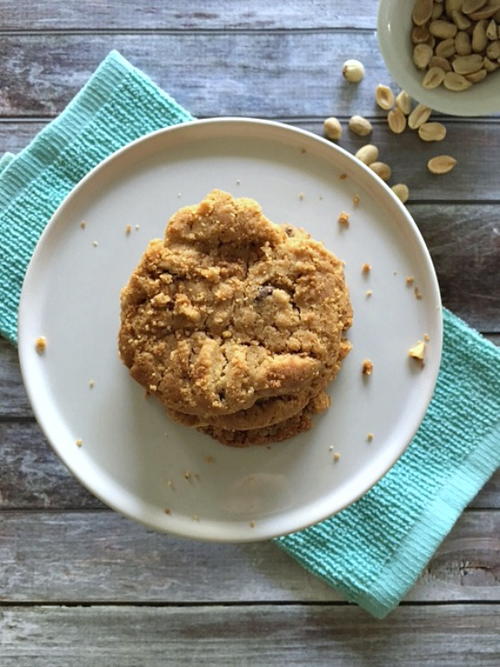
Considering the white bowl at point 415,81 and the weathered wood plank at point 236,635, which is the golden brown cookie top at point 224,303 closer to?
the white bowl at point 415,81

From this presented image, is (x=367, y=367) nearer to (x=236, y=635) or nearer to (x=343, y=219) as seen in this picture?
(x=343, y=219)

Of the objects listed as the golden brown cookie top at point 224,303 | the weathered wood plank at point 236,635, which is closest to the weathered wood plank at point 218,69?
the golden brown cookie top at point 224,303

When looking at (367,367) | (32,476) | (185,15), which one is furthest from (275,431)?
(185,15)

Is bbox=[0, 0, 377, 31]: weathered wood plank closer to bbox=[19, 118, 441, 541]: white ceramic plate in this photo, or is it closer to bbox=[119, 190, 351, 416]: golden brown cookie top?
bbox=[19, 118, 441, 541]: white ceramic plate

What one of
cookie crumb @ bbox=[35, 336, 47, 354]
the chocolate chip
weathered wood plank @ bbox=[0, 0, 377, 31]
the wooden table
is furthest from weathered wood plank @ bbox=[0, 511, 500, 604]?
weathered wood plank @ bbox=[0, 0, 377, 31]

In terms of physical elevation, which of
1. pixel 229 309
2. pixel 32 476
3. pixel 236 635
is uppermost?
pixel 229 309

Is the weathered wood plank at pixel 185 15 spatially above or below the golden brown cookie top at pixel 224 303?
above

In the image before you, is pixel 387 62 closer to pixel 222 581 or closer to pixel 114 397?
pixel 114 397
